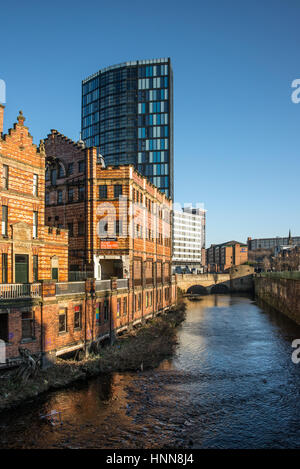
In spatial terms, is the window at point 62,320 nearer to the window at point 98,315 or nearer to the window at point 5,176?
the window at point 98,315

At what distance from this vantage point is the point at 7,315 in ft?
71.7

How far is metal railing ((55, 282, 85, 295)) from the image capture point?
25.5 meters

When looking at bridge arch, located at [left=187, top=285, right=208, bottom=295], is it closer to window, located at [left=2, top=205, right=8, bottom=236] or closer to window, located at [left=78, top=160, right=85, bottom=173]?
window, located at [left=78, top=160, right=85, bottom=173]

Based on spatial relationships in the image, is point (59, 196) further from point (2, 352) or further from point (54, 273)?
point (2, 352)

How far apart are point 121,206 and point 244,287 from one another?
290 feet

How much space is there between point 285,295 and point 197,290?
5826cm

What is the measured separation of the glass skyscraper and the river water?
79085 millimetres

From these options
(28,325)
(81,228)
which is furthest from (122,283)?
(28,325)

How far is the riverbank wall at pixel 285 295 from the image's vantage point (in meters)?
53.2

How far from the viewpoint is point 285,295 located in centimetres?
6234

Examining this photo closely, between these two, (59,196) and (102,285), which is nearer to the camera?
(102,285)
